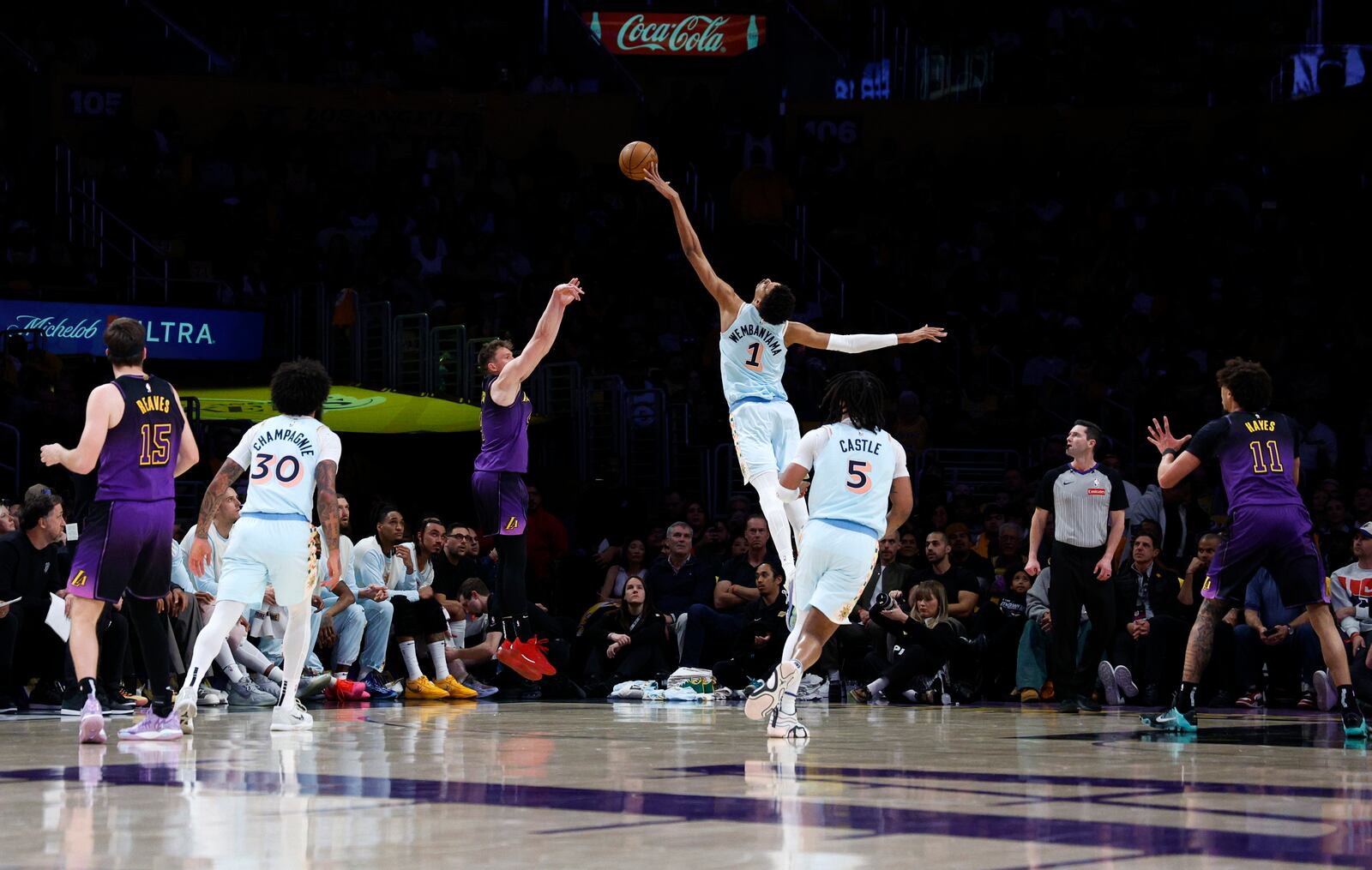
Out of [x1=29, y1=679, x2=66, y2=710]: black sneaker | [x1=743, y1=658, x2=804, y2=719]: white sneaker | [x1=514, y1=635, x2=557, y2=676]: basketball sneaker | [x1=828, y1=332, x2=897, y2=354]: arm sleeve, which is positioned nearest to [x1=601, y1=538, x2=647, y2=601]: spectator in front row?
[x1=514, y1=635, x2=557, y2=676]: basketball sneaker

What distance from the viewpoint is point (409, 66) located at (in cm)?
2675

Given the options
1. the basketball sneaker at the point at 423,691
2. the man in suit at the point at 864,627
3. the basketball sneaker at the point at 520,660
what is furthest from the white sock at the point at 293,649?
the man in suit at the point at 864,627

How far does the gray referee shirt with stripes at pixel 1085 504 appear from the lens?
12.7 metres

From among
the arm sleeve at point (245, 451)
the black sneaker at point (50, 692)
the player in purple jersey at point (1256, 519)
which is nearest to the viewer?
the arm sleeve at point (245, 451)

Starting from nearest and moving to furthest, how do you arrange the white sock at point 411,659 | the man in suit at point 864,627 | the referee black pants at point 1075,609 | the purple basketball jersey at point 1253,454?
the purple basketball jersey at point 1253,454
the referee black pants at point 1075,609
the white sock at point 411,659
the man in suit at point 864,627

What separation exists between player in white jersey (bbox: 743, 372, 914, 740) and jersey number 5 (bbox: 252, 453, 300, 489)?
2651mm

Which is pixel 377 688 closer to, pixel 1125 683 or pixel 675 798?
pixel 1125 683

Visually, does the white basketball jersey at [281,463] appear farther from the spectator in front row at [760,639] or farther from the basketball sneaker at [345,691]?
the spectator in front row at [760,639]

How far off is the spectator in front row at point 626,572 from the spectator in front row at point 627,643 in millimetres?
635

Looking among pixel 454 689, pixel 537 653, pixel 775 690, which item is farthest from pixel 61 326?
pixel 775 690

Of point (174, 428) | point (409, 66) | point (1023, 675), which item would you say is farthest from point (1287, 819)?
point (409, 66)

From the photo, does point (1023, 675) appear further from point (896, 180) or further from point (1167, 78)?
point (1167, 78)

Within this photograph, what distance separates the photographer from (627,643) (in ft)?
49.2

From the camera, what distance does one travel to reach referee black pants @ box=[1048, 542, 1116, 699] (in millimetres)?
12867
